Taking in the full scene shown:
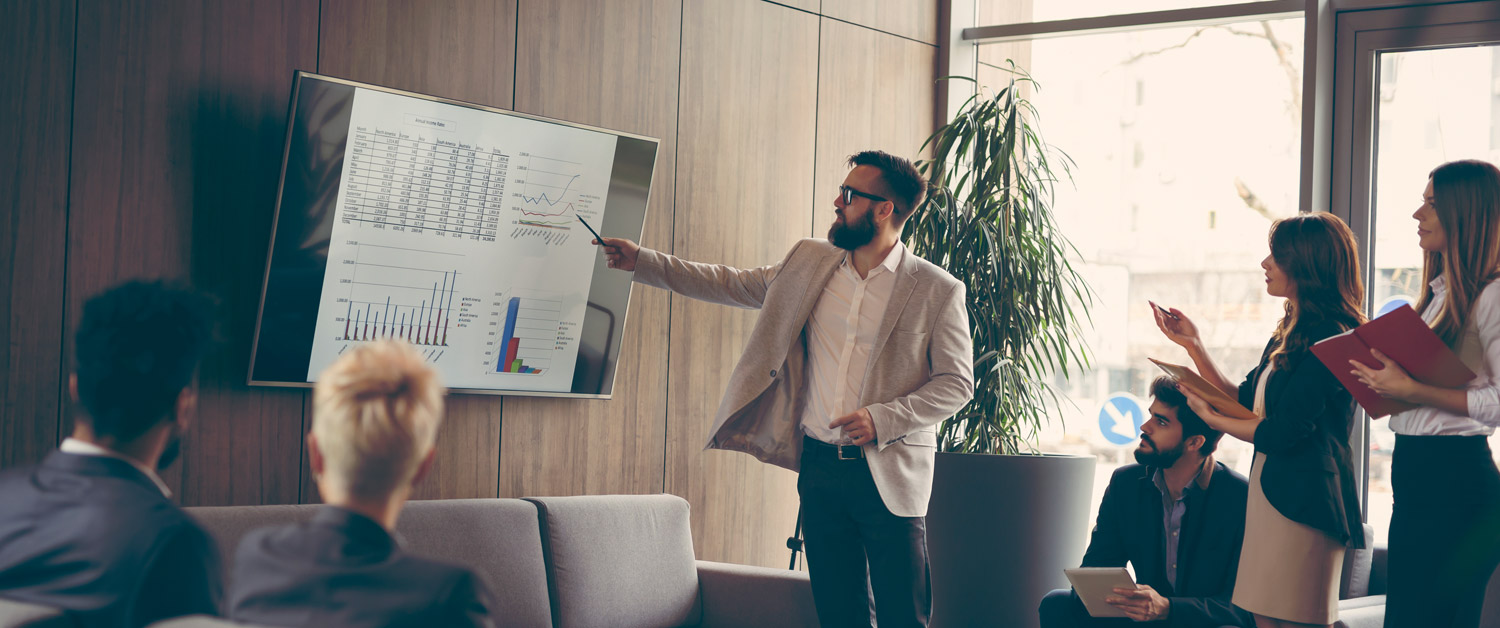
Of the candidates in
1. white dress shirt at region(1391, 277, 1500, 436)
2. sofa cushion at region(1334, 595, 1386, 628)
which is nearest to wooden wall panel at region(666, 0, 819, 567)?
sofa cushion at region(1334, 595, 1386, 628)

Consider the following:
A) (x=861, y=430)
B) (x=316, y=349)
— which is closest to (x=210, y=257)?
(x=316, y=349)

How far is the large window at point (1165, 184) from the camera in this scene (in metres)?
4.68

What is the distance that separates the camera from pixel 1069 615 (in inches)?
129

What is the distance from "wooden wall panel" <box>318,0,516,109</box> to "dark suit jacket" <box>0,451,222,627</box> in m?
2.07

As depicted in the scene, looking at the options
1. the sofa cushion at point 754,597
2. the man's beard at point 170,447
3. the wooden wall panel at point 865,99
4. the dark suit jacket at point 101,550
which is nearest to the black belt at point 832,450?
the sofa cushion at point 754,597

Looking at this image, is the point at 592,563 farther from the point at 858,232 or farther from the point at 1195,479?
the point at 1195,479

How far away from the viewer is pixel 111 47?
288cm

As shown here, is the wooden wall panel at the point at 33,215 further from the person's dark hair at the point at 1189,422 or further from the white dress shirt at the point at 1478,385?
the white dress shirt at the point at 1478,385

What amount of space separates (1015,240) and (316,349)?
258 cm

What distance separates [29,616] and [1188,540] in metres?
2.75

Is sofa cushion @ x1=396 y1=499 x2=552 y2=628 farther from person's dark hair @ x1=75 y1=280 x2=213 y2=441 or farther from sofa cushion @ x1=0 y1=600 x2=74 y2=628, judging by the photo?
sofa cushion @ x1=0 y1=600 x2=74 y2=628

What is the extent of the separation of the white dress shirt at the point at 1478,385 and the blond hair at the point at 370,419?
2161 mm

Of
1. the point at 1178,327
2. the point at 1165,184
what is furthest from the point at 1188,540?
the point at 1165,184

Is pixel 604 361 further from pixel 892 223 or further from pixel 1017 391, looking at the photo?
pixel 1017 391
